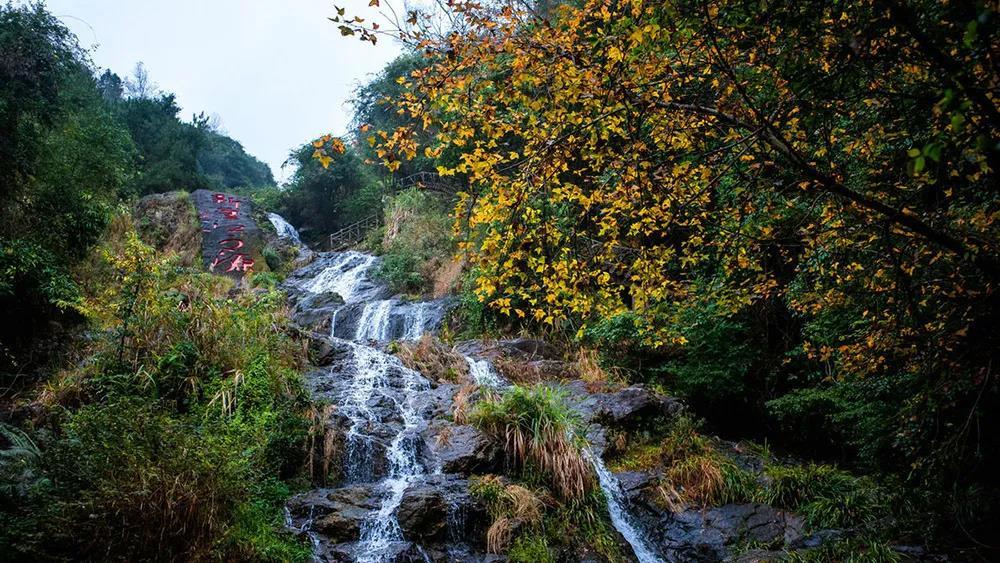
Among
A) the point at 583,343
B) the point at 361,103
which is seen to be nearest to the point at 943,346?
the point at 583,343

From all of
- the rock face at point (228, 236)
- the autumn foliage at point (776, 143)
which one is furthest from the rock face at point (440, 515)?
the rock face at point (228, 236)

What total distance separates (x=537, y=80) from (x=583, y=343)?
26.7ft

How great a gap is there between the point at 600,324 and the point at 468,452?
4056 mm

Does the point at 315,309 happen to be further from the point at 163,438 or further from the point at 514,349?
the point at 163,438

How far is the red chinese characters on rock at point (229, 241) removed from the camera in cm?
1823

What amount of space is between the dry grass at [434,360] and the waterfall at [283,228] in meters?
15.9

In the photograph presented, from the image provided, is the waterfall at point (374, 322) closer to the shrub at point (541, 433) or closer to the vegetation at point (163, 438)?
the vegetation at point (163, 438)

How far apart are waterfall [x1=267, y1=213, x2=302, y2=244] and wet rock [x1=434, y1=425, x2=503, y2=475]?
1969 cm

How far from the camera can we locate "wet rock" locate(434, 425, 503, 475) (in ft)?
19.5

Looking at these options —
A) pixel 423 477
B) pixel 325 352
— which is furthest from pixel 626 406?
pixel 325 352

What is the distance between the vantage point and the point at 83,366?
6.14 meters

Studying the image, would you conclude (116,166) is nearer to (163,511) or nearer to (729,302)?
(163,511)

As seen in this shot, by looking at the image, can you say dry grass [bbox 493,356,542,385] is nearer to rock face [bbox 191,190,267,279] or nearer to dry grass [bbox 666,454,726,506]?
dry grass [bbox 666,454,726,506]

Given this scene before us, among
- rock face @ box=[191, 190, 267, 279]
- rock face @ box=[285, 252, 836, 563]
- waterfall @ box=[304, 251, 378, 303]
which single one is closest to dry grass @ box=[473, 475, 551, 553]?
rock face @ box=[285, 252, 836, 563]
